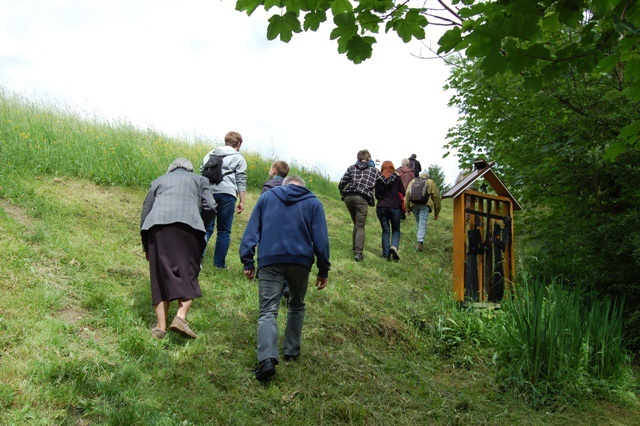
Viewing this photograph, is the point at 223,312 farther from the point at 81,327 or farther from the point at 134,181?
the point at 134,181

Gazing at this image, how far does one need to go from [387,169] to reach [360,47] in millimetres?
6828

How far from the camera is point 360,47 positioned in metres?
3.41

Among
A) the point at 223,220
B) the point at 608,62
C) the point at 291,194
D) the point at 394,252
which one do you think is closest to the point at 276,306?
the point at 291,194

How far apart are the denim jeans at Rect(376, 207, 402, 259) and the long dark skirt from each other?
215 inches

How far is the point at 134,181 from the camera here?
10945 mm

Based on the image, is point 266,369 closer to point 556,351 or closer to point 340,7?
point 340,7

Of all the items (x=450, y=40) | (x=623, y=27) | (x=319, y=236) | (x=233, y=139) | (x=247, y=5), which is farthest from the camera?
(x=233, y=139)

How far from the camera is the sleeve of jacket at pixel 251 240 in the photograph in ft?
16.0

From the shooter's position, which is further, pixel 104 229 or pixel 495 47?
pixel 104 229

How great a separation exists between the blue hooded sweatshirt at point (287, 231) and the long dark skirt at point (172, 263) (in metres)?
0.60

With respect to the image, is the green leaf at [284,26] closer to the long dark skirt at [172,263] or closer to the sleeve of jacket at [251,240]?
the sleeve of jacket at [251,240]

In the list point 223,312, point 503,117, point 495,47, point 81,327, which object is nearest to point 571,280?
point 503,117

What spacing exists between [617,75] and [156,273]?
645 centimetres

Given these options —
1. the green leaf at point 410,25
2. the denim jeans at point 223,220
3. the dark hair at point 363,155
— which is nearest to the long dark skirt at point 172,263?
the denim jeans at point 223,220
